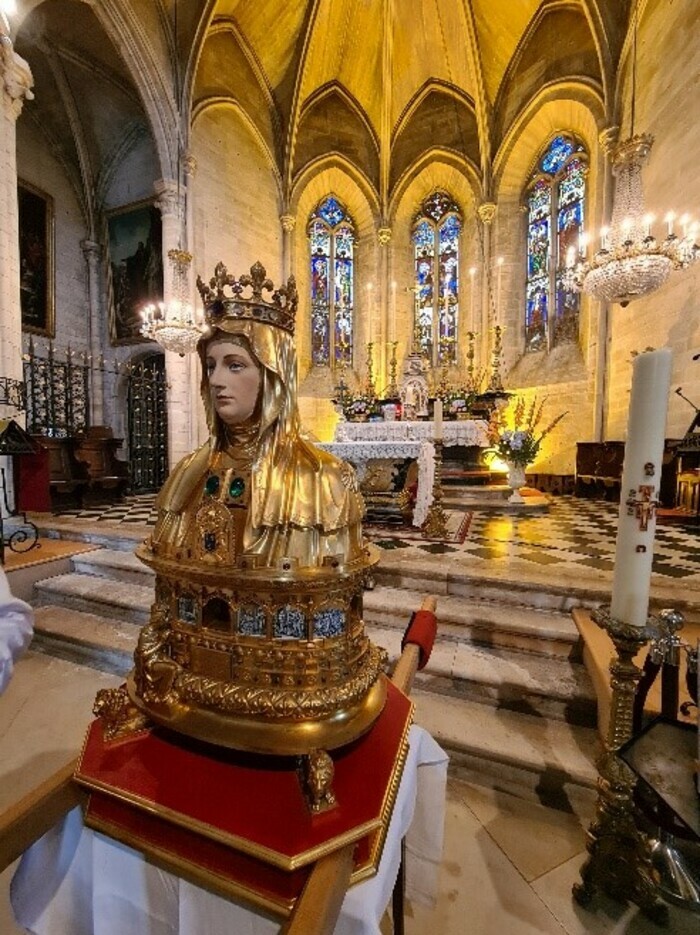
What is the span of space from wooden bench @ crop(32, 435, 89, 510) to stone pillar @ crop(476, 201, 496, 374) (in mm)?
9184

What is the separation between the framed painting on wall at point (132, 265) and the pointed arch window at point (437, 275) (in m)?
7.02

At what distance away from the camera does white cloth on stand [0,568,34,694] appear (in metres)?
1.04

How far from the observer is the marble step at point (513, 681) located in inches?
85.2

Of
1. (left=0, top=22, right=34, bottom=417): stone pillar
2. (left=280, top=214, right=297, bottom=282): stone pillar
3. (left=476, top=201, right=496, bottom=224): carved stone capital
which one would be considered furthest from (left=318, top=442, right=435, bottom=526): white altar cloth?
(left=476, top=201, right=496, bottom=224): carved stone capital

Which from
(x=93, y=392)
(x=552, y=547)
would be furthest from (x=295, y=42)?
(x=552, y=547)

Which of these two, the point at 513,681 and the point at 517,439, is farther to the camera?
the point at 517,439

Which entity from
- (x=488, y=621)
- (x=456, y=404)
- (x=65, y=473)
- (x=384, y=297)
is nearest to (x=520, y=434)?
(x=456, y=404)

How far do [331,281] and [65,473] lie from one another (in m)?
8.87

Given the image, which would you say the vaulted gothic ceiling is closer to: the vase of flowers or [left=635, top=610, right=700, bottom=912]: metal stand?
the vase of flowers

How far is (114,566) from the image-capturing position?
12.9 feet

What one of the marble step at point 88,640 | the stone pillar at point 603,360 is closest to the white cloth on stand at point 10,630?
the marble step at point 88,640

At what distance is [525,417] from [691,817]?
10164 mm

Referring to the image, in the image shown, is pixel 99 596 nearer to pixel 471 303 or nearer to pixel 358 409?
pixel 358 409

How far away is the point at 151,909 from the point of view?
0.84 meters
